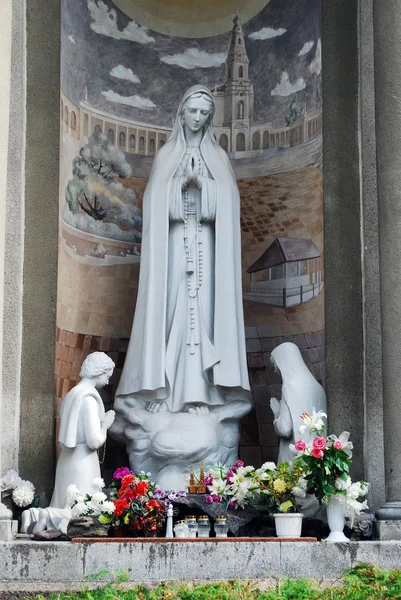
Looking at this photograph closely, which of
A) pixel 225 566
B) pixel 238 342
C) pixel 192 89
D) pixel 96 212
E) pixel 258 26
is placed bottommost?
pixel 225 566

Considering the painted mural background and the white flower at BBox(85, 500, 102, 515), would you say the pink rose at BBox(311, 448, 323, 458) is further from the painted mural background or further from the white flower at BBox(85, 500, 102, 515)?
the painted mural background

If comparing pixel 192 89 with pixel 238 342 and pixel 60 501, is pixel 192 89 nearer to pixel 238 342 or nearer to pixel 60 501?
pixel 238 342

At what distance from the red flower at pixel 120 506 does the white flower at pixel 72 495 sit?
534mm

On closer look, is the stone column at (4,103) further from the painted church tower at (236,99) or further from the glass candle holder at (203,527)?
the painted church tower at (236,99)

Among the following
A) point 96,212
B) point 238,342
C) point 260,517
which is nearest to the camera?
point 260,517

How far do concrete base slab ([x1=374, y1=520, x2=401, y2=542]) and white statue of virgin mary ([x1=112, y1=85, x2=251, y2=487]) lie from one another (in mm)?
2175

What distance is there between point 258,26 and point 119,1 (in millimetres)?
1647

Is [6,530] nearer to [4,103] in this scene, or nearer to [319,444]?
[319,444]

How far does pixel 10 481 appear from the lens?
13875mm

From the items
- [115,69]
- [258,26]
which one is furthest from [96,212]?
[258,26]

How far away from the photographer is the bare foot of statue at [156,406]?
14523 mm

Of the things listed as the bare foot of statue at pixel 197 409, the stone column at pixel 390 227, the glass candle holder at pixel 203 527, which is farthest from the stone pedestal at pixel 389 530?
the bare foot of statue at pixel 197 409

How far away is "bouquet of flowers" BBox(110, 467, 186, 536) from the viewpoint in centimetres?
1265

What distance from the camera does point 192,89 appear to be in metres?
15.1
